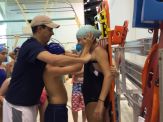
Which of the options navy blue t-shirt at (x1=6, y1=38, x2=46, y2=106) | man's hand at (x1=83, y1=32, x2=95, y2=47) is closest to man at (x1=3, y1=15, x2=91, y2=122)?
navy blue t-shirt at (x1=6, y1=38, x2=46, y2=106)

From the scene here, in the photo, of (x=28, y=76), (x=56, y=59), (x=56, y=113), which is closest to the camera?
(x=56, y=59)

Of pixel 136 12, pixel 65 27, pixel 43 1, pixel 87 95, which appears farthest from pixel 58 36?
→ pixel 136 12

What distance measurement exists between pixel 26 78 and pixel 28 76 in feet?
0.07

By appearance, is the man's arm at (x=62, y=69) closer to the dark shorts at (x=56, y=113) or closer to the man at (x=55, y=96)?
the man at (x=55, y=96)

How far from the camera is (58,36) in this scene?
984 centimetres

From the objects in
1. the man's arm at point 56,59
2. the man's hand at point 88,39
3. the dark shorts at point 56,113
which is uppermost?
the man's hand at point 88,39

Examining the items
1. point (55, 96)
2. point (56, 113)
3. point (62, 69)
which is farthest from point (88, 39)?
point (56, 113)

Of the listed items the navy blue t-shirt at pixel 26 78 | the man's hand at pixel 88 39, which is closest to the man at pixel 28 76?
the navy blue t-shirt at pixel 26 78

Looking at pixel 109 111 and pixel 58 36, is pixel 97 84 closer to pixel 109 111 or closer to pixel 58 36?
pixel 109 111

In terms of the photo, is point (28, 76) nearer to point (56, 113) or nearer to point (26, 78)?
point (26, 78)

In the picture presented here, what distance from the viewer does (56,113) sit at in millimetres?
2422

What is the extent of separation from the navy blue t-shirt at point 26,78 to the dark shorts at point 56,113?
0.52ft

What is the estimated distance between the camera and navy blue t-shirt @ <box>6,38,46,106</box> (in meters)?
2.17

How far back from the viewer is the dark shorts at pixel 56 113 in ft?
7.94
